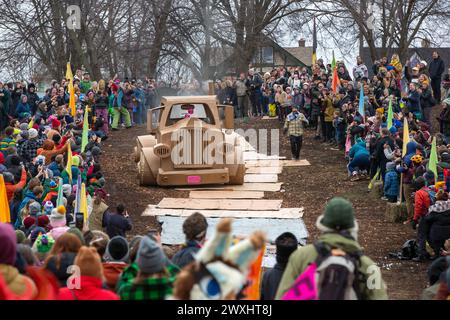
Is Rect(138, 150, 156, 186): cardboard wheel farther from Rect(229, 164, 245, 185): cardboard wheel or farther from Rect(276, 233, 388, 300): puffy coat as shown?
Rect(276, 233, 388, 300): puffy coat

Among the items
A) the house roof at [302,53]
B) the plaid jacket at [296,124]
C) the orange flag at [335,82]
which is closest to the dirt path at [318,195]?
the plaid jacket at [296,124]

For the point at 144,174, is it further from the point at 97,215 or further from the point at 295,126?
the point at 97,215

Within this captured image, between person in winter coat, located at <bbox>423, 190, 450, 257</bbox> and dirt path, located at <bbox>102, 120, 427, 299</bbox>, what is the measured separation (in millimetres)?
442

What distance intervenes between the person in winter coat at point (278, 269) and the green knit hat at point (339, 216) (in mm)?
1091

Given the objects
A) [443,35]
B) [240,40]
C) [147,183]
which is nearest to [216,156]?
[147,183]

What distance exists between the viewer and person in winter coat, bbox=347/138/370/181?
21578 millimetres

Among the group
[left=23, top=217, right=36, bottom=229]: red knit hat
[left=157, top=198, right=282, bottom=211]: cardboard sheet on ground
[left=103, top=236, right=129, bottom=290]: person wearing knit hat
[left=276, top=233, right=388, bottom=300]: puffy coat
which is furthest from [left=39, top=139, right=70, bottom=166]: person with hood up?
[left=276, top=233, right=388, bottom=300]: puffy coat

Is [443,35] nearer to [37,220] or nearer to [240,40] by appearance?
[240,40]

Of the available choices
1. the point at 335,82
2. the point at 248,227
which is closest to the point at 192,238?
the point at 248,227

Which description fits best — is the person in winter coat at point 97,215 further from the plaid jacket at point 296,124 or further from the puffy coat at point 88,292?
the plaid jacket at point 296,124

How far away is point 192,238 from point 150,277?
1.07 m

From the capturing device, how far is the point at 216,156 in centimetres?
2084

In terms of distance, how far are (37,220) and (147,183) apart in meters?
8.78

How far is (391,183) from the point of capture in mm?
18516
